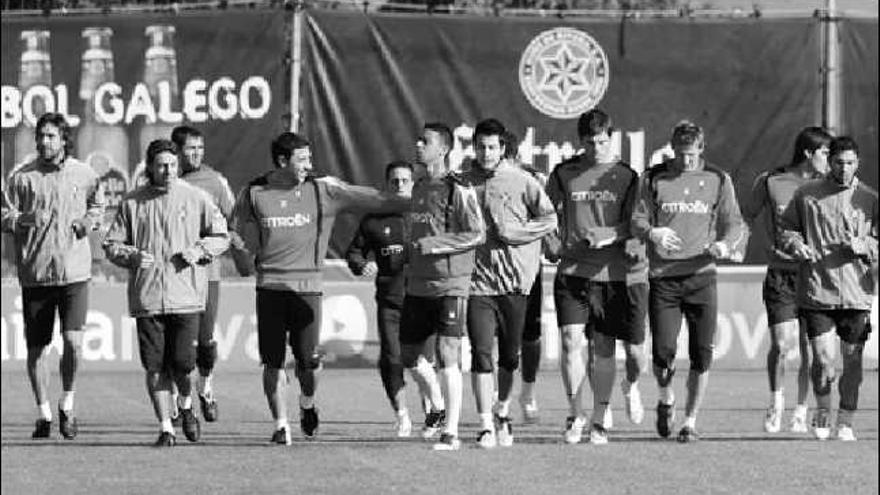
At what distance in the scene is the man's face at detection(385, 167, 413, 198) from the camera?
16969mm

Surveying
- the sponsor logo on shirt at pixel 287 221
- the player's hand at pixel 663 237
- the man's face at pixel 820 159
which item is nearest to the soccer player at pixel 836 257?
the man's face at pixel 820 159

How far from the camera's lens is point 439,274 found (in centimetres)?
1761

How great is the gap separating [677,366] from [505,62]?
13.1 feet

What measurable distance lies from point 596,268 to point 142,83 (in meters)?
11.2

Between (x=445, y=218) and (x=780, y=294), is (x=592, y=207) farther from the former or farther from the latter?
(x=780, y=294)

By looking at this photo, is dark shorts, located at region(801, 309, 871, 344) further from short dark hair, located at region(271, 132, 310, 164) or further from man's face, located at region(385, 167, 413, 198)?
short dark hair, located at region(271, 132, 310, 164)

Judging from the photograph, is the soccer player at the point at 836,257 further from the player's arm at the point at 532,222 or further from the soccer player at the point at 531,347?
the player's arm at the point at 532,222

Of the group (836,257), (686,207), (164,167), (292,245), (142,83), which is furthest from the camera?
→ (142,83)

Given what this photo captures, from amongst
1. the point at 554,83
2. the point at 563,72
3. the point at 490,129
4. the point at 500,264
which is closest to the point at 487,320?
the point at 500,264

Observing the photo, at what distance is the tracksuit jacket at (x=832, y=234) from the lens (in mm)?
19062

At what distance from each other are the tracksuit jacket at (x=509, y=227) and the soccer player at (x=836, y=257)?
6.65 ft

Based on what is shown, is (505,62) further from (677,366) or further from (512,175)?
(512,175)

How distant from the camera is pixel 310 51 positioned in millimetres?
28891

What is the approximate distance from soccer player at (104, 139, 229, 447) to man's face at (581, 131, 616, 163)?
8.43ft
